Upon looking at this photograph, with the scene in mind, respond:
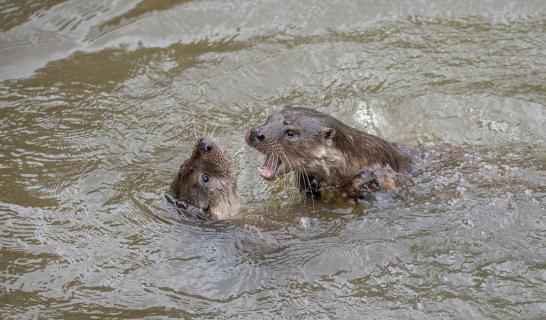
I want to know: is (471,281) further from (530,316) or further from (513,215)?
(513,215)

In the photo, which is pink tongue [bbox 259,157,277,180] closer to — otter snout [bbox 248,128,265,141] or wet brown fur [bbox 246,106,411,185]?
wet brown fur [bbox 246,106,411,185]

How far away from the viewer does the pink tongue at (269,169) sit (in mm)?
4750

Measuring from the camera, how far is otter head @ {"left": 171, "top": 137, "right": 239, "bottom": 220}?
15.6 feet

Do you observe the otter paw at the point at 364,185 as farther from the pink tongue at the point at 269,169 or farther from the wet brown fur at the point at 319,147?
the pink tongue at the point at 269,169

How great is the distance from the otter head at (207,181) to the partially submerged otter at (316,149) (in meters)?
0.24

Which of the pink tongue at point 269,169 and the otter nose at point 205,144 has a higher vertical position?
the otter nose at point 205,144

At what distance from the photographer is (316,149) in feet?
15.6

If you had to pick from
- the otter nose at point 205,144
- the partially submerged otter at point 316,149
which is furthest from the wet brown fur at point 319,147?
the otter nose at point 205,144

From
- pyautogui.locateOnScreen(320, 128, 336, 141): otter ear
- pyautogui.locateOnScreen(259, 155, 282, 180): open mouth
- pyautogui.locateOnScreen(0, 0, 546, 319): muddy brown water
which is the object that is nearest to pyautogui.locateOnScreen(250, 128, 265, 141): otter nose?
pyautogui.locateOnScreen(259, 155, 282, 180): open mouth

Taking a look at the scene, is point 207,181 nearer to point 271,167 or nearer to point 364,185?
point 271,167

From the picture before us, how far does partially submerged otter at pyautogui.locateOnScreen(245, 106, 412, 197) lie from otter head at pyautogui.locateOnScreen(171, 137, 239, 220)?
0.78 ft

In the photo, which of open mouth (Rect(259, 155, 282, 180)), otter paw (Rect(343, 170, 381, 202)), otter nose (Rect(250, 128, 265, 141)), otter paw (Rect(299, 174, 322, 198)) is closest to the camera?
otter nose (Rect(250, 128, 265, 141))

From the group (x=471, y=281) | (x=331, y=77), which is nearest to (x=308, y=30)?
(x=331, y=77)

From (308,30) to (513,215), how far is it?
277 cm
